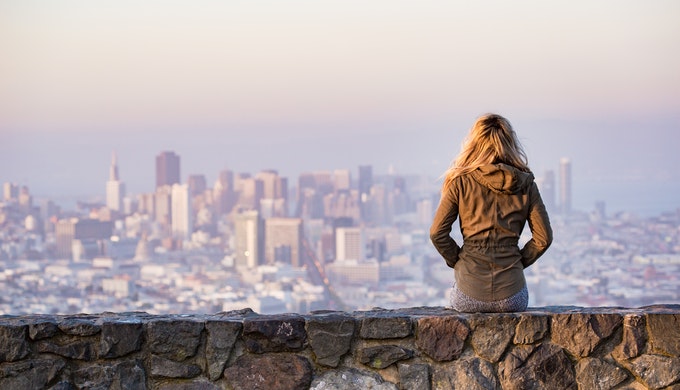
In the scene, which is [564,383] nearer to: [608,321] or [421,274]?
[608,321]

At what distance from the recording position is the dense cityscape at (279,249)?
6662 cm

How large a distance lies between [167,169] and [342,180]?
21.0 metres

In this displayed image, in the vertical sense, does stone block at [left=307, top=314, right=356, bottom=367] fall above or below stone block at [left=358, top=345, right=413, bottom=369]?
above

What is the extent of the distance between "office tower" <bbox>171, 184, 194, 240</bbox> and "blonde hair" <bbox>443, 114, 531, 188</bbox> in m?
88.7

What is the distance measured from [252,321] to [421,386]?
0.64 meters

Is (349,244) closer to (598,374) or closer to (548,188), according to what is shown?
(548,188)

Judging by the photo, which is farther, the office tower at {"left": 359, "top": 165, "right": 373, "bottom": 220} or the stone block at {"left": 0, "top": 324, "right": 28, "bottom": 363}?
the office tower at {"left": 359, "top": 165, "right": 373, "bottom": 220}

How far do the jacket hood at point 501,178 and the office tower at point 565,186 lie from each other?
Result: 3229 inches

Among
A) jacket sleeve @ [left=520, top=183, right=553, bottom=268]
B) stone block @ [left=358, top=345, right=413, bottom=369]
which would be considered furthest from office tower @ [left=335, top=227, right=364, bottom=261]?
stone block @ [left=358, top=345, right=413, bottom=369]

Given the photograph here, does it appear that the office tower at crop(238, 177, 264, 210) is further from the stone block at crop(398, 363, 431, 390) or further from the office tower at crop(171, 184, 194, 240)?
the stone block at crop(398, 363, 431, 390)

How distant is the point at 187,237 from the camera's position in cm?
9238

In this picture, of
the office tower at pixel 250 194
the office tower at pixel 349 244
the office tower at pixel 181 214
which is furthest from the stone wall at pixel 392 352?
the office tower at pixel 250 194

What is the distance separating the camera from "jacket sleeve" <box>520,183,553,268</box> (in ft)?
12.8

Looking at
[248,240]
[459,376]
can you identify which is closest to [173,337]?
[459,376]
